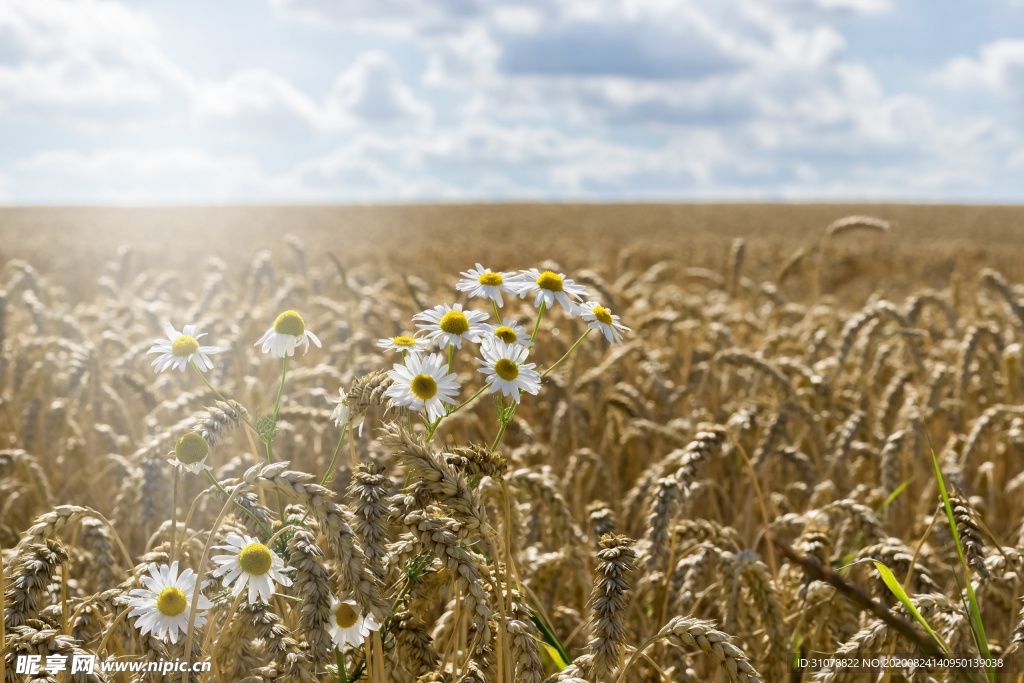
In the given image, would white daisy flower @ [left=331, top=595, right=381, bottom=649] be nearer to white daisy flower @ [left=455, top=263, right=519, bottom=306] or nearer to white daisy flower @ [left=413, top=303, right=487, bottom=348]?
white daisy flower @ [left=413, top=303, right=487, bottom=348]

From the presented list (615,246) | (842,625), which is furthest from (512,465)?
(615,246)

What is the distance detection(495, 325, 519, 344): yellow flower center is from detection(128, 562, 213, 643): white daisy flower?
0.68 meters

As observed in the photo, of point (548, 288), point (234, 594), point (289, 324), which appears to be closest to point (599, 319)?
point (548, 288)

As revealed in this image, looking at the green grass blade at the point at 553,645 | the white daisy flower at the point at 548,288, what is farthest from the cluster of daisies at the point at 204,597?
the white daisy flower at the point at 548,288

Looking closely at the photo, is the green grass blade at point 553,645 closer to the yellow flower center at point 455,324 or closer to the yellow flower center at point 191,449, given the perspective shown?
the yellow flower center at point 455,324

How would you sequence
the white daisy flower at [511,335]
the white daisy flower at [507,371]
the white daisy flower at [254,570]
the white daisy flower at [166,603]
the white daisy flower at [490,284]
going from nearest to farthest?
the white daisy flower at [254,570] < the white daisy flower at [166,603] < the white daisy flower at [507,371] < the white daisy flower at [511,335] < the white daisy flower at [490,284]

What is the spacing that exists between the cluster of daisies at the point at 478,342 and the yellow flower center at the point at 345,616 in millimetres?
304

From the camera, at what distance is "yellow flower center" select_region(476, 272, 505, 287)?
A: 5.55ft

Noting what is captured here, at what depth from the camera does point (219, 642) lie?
1368 mm

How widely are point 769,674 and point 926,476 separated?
91.5 inches

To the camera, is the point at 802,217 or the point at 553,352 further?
the point at 802,217

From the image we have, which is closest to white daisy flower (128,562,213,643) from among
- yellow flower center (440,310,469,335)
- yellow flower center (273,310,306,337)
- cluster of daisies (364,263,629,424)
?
cluster of daisies (364,263,629,424)

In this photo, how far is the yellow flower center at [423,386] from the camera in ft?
4.34

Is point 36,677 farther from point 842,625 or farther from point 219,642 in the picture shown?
point 842,625
